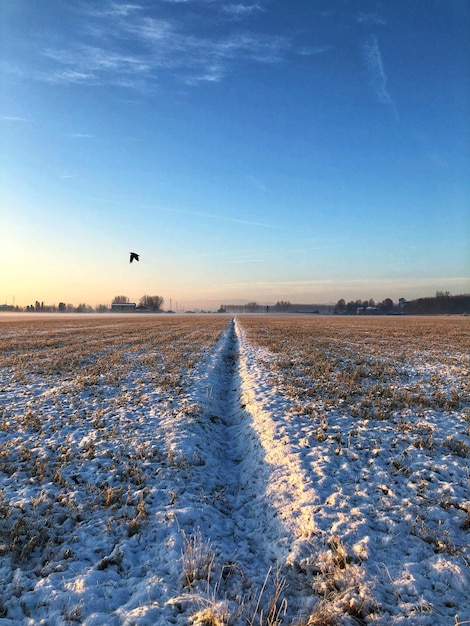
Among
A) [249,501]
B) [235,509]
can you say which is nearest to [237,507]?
[235,509]

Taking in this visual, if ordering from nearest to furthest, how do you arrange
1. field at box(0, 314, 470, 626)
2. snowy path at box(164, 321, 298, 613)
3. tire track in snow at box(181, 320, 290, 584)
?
field at box(0, 314, 470, 626) → snowy path at box(164, 321, 298, 613) → tire track in snow at box(181, 320, 290, 584)

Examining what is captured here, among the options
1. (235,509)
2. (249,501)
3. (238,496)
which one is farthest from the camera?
(238,496)

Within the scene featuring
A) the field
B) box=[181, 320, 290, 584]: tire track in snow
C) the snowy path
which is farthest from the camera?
box=[181, 320, 290, 584]: tire track in snow

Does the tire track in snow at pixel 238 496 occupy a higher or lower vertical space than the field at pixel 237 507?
lower

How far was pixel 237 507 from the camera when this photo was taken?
22.6 feet

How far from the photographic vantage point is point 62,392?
13.5 m

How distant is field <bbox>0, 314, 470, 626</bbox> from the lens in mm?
4473

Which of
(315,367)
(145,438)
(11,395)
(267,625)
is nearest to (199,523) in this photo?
(267,625)

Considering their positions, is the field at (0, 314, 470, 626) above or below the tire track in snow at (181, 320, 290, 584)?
above

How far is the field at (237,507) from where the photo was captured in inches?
176

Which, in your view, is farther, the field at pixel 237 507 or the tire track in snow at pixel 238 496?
the tire track in snow at pixel 238 496

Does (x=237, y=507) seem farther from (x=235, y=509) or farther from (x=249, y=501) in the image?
(x=249, y=501)

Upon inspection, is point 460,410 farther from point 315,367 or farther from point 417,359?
point 417,359

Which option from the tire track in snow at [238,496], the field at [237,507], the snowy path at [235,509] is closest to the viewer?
the field at [237,507]
